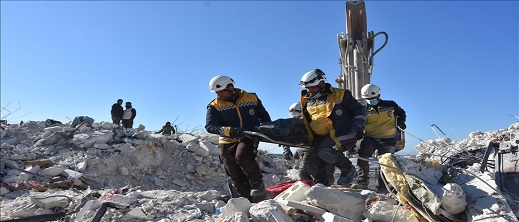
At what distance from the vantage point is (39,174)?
8.00 metres

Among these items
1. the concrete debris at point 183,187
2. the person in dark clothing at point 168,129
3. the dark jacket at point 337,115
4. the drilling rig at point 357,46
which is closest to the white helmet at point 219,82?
the dark jacket at point 337,115

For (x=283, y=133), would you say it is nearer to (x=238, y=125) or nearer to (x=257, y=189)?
(x=238, y=125)

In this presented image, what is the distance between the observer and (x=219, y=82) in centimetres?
445

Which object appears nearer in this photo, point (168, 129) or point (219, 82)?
point (219, 82)

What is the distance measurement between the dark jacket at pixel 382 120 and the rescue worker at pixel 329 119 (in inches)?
36.6

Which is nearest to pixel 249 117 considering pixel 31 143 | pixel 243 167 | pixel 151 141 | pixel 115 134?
pixel 243 167

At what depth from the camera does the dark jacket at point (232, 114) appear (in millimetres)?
4508

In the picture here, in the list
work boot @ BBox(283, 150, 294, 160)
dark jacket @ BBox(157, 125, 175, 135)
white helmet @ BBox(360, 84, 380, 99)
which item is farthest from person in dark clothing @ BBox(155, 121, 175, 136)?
white helmet @ BBox(360, 84, 380, 99)

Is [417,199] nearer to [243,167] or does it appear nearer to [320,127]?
[320,127]

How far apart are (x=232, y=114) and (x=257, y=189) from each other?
78 cm

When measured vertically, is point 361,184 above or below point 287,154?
below

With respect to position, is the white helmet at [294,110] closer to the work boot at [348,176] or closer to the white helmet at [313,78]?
the work boot at [348,176]

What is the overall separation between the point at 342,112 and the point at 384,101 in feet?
4.51

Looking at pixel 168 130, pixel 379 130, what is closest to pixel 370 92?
pixel 379 130
